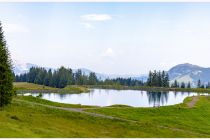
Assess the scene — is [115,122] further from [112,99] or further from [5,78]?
[112,99]

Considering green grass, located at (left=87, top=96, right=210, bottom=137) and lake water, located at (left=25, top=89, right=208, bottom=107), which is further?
lake water, located at (left=25, top=89, right=208, bottom=107)

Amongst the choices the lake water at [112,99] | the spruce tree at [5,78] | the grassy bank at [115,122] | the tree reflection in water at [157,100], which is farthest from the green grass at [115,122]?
the tree reflection in water at [157,100]

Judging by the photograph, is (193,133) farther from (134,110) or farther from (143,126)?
(134,110)

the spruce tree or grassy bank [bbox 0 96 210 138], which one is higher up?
the spruce tree

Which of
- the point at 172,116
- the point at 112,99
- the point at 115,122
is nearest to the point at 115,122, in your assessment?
the point at 115,122

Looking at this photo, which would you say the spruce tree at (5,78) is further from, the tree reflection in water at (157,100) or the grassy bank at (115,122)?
the tree reflection in water at (157,100)

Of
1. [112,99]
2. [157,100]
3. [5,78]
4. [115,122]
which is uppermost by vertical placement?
[5,78]

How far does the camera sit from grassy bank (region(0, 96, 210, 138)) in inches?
1646

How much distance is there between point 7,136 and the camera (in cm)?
2736

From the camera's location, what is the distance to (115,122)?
52.2 meters

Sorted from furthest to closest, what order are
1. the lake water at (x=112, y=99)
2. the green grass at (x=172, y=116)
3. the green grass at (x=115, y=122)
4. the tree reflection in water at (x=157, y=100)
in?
the tree reflection in water at (x=157, y=100) → the lake water at (x=112, y=99) → the green grass at (x=172, y=116) → the green grass at (x=115, y=122)

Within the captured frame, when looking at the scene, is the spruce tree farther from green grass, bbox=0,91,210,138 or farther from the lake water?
the lake water

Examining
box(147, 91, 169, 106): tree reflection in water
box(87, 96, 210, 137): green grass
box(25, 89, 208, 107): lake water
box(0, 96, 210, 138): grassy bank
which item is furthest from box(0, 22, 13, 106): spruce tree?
box(147, 91, 169, 106): tree reflection in water

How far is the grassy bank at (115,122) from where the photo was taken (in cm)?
4182
